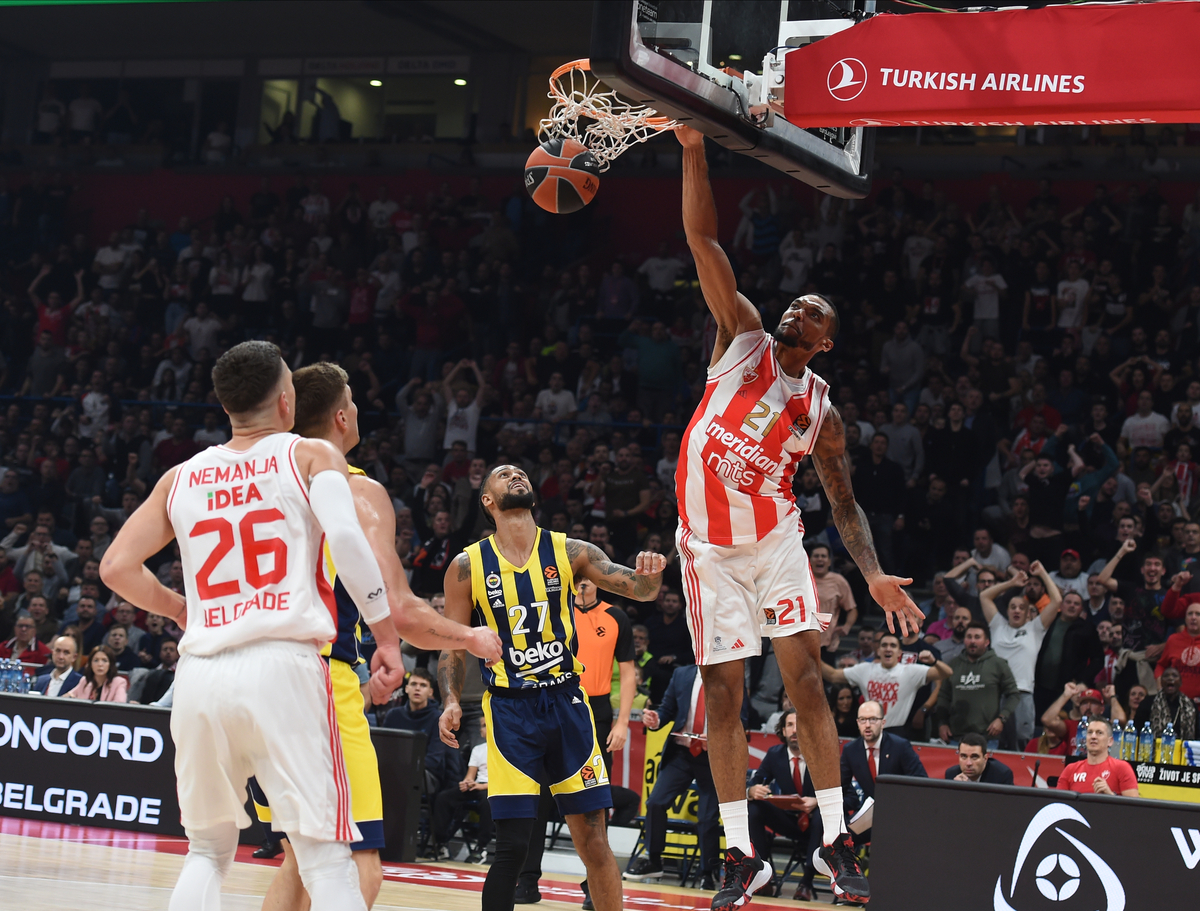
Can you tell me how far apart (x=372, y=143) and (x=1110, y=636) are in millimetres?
15706

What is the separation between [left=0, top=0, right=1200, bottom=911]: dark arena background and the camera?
6.57 metres

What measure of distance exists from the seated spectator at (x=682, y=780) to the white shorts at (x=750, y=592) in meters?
4.61

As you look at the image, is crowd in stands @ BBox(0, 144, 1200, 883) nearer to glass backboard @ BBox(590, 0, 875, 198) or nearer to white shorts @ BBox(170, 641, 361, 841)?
glass backboard @ BBox(590, 0, 875, 198)

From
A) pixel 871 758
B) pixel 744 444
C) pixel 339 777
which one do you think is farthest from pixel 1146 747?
pixel 339 777

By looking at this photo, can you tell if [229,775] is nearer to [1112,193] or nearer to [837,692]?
[837,692]

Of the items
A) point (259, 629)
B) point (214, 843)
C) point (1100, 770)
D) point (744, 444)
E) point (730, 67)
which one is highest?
point (730, 67)

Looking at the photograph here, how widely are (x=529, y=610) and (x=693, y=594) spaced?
83cm

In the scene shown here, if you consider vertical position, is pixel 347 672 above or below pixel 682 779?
above

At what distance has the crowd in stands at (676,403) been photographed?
12562 mm

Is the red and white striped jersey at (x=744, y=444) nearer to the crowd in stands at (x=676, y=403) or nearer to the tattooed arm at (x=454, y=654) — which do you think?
the tattooed arm at (x=454, y=654)

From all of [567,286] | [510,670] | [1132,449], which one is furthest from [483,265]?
[510,670]

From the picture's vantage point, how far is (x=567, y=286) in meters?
19.9

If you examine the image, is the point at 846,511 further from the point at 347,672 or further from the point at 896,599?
the point at 347,672

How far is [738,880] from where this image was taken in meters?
6.25
